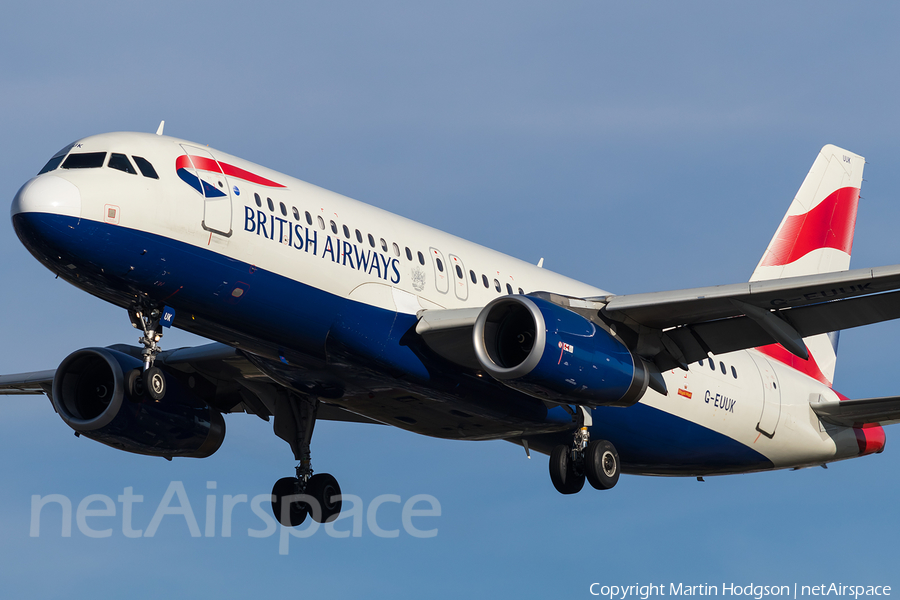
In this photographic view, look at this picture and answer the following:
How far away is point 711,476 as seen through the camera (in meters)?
34.1

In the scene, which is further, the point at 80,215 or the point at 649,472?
the point at 649,472

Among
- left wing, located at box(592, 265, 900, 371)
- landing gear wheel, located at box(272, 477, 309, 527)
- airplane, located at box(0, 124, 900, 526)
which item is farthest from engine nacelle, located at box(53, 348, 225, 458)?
left wing, located at box(592, 265, 900, 371)

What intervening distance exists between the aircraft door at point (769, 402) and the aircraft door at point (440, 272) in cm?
1073

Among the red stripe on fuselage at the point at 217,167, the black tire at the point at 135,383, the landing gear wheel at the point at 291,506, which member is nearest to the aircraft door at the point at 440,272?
the red stripe on fuselage at the point at 217,167

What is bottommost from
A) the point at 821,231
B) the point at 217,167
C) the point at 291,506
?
the point at 291,506

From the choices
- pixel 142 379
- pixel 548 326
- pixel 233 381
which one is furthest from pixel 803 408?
Result: pixel 142 379

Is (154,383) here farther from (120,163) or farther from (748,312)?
(748,312)

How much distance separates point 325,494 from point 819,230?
1885cm

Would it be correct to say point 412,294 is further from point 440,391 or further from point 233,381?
point 233,381

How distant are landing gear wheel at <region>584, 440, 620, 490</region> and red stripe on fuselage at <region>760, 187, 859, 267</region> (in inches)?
488

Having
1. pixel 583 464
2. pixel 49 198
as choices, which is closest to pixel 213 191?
pixel 49 198

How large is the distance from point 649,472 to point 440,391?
8.79 metres

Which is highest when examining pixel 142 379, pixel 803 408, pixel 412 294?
pixel 803 408

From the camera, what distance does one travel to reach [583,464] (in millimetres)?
28125
